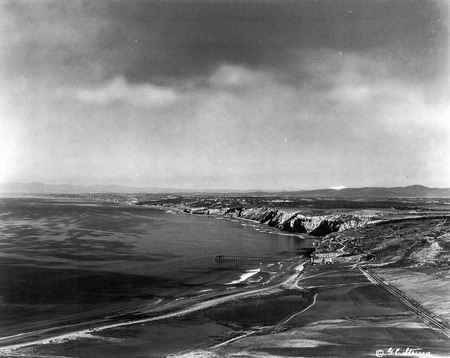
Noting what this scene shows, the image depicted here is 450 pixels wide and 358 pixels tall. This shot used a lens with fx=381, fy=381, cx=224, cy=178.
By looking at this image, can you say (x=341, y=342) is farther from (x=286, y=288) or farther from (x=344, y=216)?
(x=344, y=216)

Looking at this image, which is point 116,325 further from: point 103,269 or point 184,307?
point 103,269

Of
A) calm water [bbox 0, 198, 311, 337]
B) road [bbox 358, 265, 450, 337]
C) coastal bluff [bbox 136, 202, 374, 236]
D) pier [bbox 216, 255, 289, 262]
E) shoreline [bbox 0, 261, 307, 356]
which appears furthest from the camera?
coastal bluff [bbox 136, 202, 374, 236]

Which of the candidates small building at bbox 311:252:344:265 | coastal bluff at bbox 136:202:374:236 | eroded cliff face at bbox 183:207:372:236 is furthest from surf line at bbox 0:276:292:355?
coastal bluff at bbox 136:202:374:236

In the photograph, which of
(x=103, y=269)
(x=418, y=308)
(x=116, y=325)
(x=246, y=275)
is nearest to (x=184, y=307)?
(x=116, y=325)

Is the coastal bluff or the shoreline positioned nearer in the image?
the shoreline

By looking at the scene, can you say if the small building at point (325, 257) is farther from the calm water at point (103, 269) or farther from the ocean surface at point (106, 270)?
the calm water at point (103, 269)

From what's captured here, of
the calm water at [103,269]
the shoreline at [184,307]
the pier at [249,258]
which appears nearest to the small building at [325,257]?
the pier at [249,258]

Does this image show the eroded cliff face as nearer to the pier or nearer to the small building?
the small building
